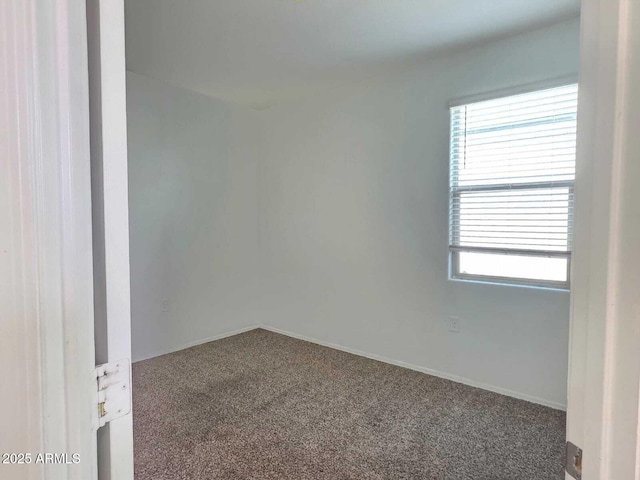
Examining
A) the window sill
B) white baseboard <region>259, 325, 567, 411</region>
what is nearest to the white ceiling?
the window sill

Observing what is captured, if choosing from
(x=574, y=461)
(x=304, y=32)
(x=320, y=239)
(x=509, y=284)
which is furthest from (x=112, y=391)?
(x=320, y=239)

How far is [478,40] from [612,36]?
8.28 ft

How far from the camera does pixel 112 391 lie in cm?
53

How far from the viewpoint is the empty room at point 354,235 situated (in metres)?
2.16

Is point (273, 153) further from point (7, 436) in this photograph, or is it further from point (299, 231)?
point (7, 436)

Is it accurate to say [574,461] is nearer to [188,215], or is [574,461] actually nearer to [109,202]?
[109,202]

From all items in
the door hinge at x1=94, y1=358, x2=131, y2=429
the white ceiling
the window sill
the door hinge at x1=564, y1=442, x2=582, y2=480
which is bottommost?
the window sill

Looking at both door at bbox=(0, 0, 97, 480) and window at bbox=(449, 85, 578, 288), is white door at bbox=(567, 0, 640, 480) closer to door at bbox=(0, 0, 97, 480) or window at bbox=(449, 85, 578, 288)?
door at bbox=(0, 0, 97, 480)

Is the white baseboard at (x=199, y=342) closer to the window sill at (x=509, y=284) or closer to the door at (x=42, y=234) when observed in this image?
the window sill at (x=509, y=284)


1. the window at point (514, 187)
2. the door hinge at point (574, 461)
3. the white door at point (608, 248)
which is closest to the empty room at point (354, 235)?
the window at point (514, 187)

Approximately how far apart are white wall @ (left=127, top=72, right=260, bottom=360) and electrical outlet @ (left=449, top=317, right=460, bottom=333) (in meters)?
2.37

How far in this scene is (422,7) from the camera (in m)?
2.15

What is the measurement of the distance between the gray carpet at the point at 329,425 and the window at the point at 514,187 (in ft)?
3.29

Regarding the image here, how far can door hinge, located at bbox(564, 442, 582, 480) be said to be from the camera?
54 cm
